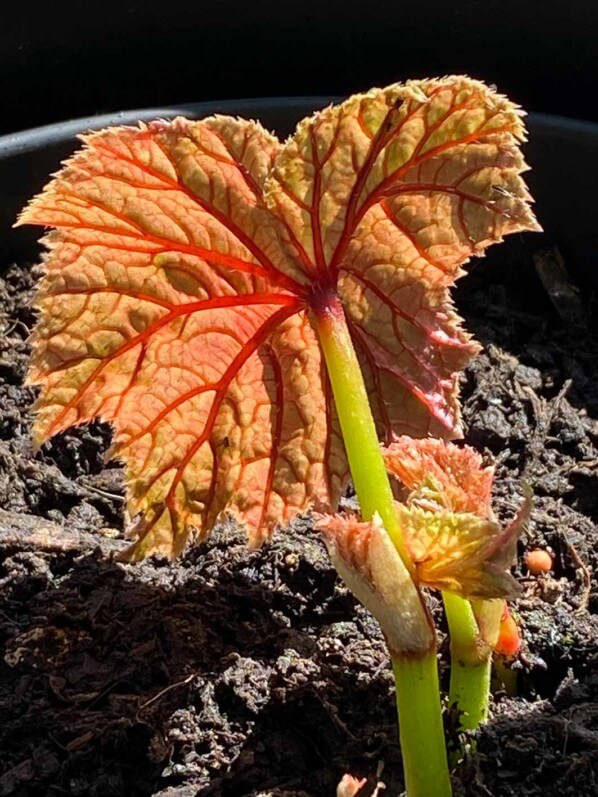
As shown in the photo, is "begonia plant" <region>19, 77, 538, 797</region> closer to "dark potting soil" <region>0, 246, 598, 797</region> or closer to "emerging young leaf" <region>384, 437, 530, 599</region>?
"emerging young leaf" <region>384, 437, 530, 599</region>

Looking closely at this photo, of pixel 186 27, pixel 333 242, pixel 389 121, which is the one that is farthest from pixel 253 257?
pixel 186 27

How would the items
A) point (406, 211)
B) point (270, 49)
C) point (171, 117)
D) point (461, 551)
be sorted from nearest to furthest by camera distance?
point (461, 551) < point (406, 211) < point (171, 117) < point (270, 49)

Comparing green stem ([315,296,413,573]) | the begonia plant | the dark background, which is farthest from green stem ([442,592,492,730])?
the dark background

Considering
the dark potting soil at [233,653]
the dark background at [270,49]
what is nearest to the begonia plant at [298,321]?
the dark potting soil at [233,653]

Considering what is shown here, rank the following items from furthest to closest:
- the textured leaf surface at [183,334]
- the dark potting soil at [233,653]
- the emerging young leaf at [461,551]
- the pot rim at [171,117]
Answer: the pot rim at [171,117] → the dark potting soil at [233,653] → the textured leaf surface at [183,334] → the emerging young leaf at [461,551]

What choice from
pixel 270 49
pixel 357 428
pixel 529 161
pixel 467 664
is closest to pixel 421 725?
pixel 467 664

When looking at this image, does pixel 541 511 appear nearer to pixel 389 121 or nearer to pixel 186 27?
pixel 389 121

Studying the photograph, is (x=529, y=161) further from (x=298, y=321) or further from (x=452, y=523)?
(x=452, y=523)

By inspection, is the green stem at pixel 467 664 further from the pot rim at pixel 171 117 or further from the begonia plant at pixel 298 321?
the pot rim at pixel 171 117
